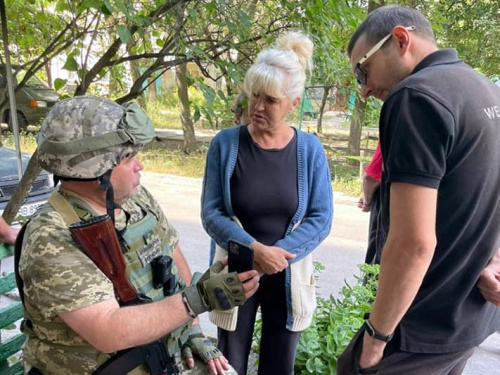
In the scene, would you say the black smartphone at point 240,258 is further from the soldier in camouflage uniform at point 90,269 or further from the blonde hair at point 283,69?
the blonde hair at point 283,69

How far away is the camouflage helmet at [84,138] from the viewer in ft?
4.33

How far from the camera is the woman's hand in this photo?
195cm

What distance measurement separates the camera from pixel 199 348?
1754 millimetres

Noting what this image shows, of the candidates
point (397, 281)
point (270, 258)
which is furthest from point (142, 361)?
point (397, 281)

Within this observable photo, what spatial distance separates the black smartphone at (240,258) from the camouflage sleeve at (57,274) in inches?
21.9

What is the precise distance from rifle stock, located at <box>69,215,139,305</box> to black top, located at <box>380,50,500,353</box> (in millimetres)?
822

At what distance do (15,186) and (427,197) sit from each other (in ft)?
15.5

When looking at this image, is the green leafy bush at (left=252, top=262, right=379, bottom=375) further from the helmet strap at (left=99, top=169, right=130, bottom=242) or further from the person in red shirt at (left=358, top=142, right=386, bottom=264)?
the helmet strap at (left=99, top=169, right=130, bottom=242)

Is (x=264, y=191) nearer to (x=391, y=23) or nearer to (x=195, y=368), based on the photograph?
(x=195, y=368)

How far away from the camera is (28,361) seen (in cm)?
147

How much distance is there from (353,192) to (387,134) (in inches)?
→ 279

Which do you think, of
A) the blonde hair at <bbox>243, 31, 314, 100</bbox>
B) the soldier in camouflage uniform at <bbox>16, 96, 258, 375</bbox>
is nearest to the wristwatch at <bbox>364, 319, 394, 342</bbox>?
the soldier in camouflage uniform at <bbox>16, 96, 258, 375</bbox>

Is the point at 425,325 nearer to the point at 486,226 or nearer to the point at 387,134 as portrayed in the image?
the point at 486,226

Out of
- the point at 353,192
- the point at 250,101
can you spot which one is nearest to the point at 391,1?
the point at 353,192
